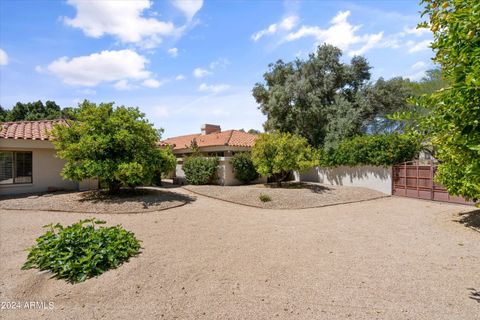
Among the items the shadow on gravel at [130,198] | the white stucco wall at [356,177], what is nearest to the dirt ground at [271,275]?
the shadow on gravel at [130,198]

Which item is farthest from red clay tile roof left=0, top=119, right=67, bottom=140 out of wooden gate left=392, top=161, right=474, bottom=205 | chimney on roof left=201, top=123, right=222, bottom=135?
wooden gate left=392, top=161, right=474, bottom=205

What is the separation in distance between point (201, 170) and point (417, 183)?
40.7 feet

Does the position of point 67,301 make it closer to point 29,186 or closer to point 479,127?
point 479,127

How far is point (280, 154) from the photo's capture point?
15328mm

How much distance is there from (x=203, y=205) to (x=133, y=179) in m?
3.23

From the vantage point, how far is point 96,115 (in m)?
11.6

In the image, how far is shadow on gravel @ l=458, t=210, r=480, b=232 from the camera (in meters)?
8.23

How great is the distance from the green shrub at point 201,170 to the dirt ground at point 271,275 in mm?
8966

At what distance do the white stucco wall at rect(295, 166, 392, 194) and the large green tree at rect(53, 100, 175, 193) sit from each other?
1206cm

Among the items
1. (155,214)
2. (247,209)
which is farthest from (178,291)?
(247,209)

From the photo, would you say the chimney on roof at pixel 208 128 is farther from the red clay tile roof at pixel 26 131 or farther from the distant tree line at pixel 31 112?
the distant tree line at pixel 31 112

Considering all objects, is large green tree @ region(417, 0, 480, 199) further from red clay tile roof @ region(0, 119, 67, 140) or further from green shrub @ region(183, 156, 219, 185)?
green shrub @ region(183, 156, 219, 185)

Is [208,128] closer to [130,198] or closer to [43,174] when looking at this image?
[43,174]

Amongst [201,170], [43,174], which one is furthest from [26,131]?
[201,170]
